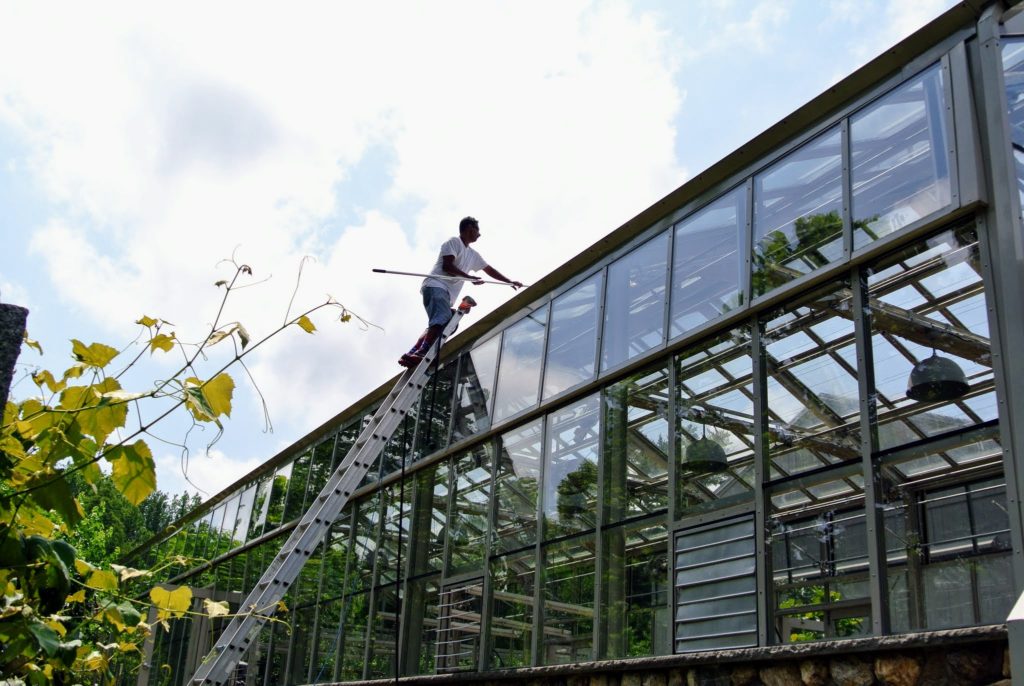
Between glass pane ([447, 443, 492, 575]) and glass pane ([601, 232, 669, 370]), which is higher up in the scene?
glass pane ([601, 232, 669, 370])

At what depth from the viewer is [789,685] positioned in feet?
20.6

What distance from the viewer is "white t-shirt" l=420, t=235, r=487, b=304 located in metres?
11.3

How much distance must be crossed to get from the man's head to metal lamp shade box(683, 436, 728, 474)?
4.65 meters

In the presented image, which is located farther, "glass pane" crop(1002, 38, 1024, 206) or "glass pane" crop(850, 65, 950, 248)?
"glass pane" crop(850, 65, 950, 248)

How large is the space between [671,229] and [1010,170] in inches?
136

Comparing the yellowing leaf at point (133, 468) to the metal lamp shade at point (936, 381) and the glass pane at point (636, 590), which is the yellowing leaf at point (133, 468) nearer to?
the metal lamp shade at point (936, 381)

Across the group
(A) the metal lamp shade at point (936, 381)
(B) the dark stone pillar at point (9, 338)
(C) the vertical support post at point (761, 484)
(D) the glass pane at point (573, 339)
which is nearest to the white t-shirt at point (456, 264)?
(D) the glass pane at point (573, 339)

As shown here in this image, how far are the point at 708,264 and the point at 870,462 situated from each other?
8.73 feet

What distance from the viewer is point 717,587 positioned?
7195mm

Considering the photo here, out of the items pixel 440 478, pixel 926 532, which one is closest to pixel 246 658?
pixel 440 478

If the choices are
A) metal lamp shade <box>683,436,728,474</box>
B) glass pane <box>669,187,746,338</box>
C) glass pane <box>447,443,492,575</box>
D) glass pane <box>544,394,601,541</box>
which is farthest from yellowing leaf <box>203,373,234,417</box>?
glass pane <box>447,443,492,575</box>

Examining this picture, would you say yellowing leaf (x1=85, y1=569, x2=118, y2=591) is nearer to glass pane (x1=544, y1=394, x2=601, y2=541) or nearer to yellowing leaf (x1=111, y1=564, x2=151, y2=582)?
yellowing leaf (x1=111, y1=564, x2=151, y2=582)

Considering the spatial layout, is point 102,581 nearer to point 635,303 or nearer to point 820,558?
point 820,558

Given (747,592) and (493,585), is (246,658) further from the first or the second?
(747,592)
